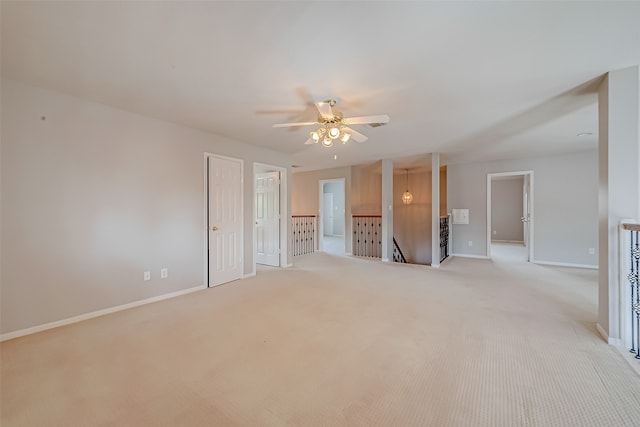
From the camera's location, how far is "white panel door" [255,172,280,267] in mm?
5684

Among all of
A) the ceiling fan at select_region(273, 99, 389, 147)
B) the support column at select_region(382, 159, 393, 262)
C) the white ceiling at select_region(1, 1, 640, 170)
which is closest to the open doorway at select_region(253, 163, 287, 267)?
the white ceiling at select_region(1, 1, 640, 170)

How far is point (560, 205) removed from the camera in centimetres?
587

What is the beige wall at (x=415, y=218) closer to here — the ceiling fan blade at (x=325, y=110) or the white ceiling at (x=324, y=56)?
the white ceiling at (x=324, y=56)

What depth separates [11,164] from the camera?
8.18ft

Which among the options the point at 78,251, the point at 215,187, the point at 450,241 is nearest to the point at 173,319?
the point at 78,251

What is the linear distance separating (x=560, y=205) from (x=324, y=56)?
6.52 meters

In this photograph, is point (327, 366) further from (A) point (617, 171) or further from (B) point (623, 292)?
(A) point (617, 171)

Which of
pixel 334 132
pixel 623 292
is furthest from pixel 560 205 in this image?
pixel 334 132

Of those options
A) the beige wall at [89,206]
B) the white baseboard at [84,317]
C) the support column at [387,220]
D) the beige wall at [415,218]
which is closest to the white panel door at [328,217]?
the beige wall at [415,218]

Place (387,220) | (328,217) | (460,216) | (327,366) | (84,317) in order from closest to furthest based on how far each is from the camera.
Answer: (327,366) < (84,317) < (387,220) < (460,216) < (328,217)

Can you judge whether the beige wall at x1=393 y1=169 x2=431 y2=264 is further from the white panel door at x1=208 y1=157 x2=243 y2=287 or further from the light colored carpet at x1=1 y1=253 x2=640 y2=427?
the white panel door at x1=208 y1=157 x2=243 y2=287

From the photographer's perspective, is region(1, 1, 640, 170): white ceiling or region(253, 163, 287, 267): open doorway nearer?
region(1, 1, 640, 170): white ceiling

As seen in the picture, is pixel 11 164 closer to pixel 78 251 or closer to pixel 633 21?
pixel 78 251

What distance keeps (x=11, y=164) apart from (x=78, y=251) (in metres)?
0.99
